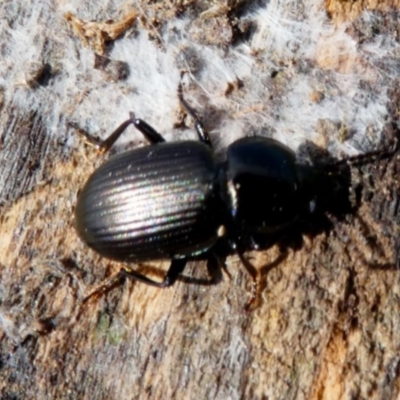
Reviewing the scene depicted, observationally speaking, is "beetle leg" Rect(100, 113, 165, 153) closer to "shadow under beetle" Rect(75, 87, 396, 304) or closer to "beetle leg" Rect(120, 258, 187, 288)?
"shadow under beetle" Rect(75, 87, 396, 304)

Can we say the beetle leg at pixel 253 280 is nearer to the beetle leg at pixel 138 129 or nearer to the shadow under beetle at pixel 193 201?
the shadow under beetle at pixel 193 201

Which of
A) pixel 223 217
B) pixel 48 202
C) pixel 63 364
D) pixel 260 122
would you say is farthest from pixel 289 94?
pixel 63 364

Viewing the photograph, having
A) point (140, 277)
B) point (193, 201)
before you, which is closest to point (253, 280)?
point (193, 201)

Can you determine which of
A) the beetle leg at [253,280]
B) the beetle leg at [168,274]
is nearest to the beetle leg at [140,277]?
the beetle leg at [168,274]

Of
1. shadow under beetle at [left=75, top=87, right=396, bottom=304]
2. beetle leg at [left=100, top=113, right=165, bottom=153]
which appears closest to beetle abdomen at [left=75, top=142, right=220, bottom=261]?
shadow under beetle at [left=75, top=87, right=396, bottom=304]

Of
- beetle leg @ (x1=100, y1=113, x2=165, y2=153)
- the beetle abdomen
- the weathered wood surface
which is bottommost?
the weathered wood surface

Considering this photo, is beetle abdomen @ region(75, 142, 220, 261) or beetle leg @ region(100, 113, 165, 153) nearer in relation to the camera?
beetle abdomen @ region(75, 142, 220, 261)

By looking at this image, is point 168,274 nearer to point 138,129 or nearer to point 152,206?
point 152,206

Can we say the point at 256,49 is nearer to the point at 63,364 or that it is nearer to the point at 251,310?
the point at 251,310
